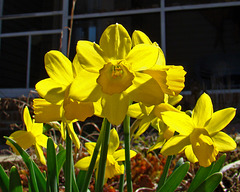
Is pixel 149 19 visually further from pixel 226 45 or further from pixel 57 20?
pixel 57 20

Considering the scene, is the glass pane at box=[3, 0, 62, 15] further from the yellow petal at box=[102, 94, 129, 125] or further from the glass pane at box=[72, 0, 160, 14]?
the yellow petal at box=[102, 94, 129, 125]

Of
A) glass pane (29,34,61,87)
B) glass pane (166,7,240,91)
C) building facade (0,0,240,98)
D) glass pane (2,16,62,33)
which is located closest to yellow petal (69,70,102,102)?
building facade (0,0,240,98)

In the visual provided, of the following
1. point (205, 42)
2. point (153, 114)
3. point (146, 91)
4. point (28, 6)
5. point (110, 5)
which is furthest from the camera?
point (28, 6)

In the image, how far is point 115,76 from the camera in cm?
45

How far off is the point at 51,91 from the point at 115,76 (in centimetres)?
11

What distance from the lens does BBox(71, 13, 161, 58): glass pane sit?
543 centimetres

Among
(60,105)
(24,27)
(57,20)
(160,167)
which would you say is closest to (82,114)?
(60,105)

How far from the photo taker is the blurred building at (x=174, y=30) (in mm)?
5188

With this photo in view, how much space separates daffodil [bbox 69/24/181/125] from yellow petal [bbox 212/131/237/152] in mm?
242

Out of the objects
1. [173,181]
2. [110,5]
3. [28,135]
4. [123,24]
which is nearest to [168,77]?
[173,181]

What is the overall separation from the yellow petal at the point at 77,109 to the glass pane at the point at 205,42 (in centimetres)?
483

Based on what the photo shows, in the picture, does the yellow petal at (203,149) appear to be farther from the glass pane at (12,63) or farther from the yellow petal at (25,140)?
the glass pane at (12,63)

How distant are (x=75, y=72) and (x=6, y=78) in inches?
250

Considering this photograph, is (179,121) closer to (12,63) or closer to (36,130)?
(36,130)
